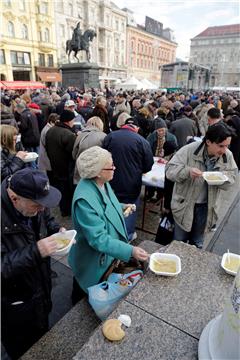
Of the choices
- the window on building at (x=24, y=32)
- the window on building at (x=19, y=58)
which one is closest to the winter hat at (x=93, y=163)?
the window on building at (x=19, y=58)

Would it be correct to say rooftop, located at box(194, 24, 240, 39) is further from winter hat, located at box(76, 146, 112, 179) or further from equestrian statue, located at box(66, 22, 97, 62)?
winter hat, located at box(76, 146, 112, 179)

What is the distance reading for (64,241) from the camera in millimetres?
1785

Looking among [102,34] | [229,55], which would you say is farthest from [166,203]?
[229,55]

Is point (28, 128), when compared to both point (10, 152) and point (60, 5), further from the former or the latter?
point (60, 5)

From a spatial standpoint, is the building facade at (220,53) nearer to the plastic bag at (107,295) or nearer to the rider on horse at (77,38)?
the rider on horse at (77,38)

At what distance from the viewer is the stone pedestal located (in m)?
16.8

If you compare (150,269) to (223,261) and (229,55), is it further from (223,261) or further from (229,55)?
(229,55)

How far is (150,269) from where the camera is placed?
1.76 meters

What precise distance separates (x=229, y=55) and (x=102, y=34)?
4678 centimetres

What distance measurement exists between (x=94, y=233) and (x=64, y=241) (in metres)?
0.23

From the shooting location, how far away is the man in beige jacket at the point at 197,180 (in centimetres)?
267

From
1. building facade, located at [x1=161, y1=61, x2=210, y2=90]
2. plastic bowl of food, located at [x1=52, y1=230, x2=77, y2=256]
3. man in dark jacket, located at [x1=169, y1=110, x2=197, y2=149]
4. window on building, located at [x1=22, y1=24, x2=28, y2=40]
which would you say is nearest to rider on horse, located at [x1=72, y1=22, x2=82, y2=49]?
window on building, located at [x1=22, y1=24, x2=28, y2=40]

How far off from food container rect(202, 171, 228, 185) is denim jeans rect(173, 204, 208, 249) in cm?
46

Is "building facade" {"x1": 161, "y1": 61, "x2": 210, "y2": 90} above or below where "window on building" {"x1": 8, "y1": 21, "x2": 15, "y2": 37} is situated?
below
